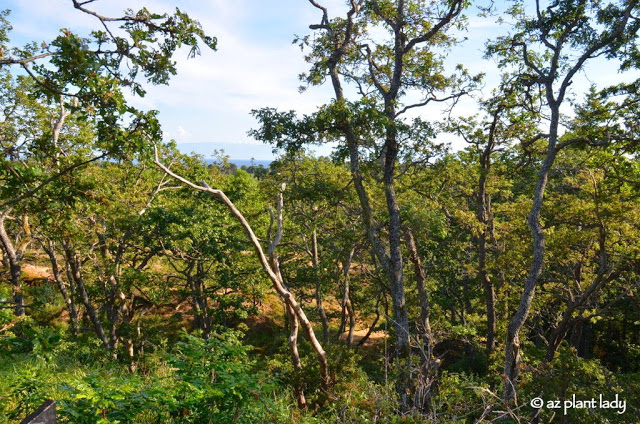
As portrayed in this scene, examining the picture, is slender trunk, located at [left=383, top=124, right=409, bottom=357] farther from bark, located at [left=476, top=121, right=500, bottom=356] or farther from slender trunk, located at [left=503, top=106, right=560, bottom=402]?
bark, located at [left=476, top=121, right=500, bottom=356]

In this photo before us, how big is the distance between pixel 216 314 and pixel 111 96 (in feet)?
39.1

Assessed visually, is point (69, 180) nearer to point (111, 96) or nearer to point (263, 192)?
point (111, 96)

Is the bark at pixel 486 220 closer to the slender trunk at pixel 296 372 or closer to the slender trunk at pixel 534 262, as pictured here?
the slender trunk at pixel 534 262

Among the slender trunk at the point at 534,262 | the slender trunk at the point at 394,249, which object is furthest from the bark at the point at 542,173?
the slender trunk at the point at 394,249

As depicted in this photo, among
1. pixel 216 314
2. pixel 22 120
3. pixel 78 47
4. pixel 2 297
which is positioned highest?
pixel 22 120

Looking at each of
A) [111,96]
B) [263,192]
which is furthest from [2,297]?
[263,192]

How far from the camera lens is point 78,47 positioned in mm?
4594

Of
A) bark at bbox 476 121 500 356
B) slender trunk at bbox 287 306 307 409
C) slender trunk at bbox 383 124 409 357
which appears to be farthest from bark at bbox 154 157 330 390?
bark at bbox 476 121 500 356

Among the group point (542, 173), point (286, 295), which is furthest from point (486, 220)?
point (286, 295)

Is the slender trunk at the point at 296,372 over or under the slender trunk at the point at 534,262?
under

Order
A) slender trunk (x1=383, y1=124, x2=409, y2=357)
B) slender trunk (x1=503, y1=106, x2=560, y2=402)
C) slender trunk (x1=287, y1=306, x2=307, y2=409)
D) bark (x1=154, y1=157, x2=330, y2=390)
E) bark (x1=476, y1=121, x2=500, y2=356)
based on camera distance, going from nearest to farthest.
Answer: bark (x1=154, y1=157, x2=330, y2=390)
slender trunk (x1=287, y1=306, x2=307, y2=409)
slender trunk (x1=503, y1=106, x2=560, y2=402)
slender trunk (x1=383, y1=124, x2=409, y2=357)
bark (x1=476, y1=121, x2=500, y2=356)

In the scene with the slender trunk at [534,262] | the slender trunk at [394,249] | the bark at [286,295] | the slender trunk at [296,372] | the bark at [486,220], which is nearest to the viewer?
the bark at [286,295]

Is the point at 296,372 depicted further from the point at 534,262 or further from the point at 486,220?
the point at 486,220

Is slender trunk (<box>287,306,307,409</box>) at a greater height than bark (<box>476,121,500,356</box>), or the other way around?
bark (<box>476,121,500,356</box>)
